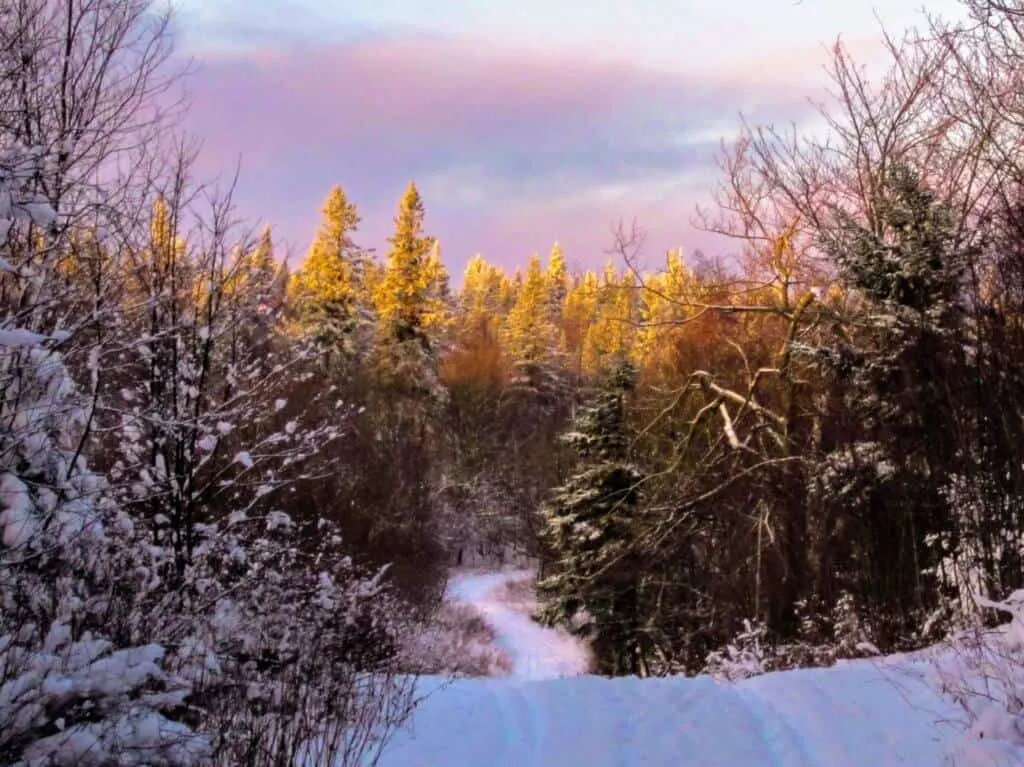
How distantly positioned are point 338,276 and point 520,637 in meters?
17.3

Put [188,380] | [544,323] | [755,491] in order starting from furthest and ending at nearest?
[544,323] < [755,491] < [188,380]

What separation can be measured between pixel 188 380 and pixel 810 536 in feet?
29.3

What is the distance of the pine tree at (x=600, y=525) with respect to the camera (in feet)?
68.3

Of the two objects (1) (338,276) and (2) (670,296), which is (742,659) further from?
(1) (338,276)

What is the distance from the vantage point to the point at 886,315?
9.91 meters

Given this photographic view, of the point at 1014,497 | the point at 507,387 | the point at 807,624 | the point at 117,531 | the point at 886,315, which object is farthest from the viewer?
the point at 507,387

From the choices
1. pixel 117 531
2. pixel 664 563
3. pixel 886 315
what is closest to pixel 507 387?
pixel 664 563

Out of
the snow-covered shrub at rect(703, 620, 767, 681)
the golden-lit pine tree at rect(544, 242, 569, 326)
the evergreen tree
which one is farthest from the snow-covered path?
the golden-lit pine tree at rect(544, 242, 569, 326)

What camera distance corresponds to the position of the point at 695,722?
5309 millimetres

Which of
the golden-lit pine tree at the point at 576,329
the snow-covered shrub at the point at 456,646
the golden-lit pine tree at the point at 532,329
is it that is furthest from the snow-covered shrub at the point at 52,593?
the golden-lit pine tree at the point at 576,329

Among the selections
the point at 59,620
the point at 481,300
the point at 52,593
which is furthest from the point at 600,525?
Answer: the point at 481,300

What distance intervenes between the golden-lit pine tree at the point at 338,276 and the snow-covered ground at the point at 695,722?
29.0 metres

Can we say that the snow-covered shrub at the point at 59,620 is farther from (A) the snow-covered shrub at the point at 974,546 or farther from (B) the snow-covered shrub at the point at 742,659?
(B) the snow-covered shrub at the point at 742,659

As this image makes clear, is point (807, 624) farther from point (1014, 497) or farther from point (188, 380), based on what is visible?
point (188, 380)
